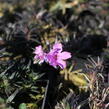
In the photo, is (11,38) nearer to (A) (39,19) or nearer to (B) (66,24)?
(A) (39,19)

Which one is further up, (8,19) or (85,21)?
(8,19)

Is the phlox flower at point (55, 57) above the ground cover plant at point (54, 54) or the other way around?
above

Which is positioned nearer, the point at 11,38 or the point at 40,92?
the point at 40,92

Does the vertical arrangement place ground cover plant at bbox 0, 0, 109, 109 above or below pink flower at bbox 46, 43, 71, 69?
below

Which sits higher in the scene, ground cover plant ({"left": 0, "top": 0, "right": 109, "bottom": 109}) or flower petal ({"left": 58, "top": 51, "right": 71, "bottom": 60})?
flower petal ({"left": 58, "top": 51, "right": 71, "bottom": 60})

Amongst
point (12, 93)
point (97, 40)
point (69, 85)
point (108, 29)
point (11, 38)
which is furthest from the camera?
A: point (108, 29)

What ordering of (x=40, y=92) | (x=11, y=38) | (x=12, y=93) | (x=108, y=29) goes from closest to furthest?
(x=12, y=93)
(x=40, y=92)
(x=11, y=38)
(x=108, y=29)

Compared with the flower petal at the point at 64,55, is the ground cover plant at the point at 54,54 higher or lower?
lower

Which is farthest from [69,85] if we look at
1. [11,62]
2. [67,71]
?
[11,62]
